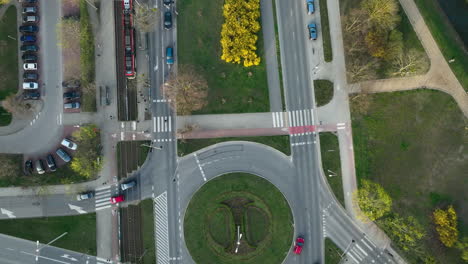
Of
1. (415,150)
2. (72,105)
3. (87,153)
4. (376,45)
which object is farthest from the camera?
(72,105)

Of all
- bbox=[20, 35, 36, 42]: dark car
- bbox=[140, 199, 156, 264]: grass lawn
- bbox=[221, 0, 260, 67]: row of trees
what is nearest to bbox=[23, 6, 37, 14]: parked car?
bbox=[20, 35, 36, 42]: dark car

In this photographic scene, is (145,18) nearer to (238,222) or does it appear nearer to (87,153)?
(87,153)

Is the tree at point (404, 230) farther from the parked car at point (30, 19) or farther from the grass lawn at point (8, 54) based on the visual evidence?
the parked car at point (30, 19)

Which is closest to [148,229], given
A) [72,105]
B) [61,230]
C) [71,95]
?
[61,230]

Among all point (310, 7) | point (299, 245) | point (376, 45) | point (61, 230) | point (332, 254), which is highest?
point (310, 7)

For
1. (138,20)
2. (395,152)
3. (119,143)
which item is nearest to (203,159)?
(119,143)

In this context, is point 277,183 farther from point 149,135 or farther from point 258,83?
point 149,135

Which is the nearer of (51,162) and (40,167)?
(40,167)
